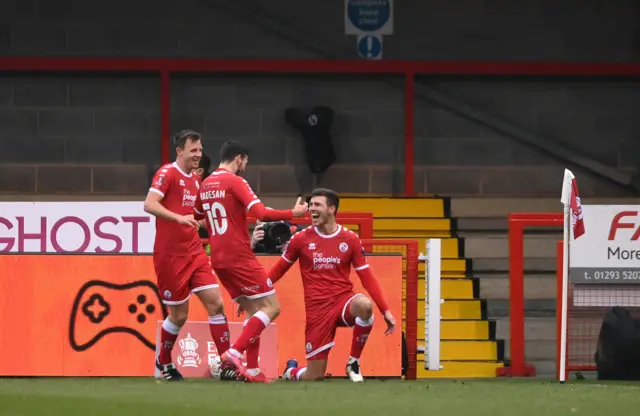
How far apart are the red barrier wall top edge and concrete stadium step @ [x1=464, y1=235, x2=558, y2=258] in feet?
8.17

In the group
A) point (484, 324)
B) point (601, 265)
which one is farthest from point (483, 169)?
point (601, 265)

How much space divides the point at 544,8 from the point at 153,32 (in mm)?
5187

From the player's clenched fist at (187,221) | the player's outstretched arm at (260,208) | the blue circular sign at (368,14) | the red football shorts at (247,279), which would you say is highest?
the blue circular sign at (368,14)

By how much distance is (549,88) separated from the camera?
20.9 meters

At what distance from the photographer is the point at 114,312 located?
46.2 feet

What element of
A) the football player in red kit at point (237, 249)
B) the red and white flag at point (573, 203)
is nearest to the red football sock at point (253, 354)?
the football player in red kit at point (237, 249)

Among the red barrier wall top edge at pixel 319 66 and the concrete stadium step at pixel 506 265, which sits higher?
the red barrier wall top edge at pixel 319 66

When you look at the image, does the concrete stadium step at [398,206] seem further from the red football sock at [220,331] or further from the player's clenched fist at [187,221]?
the player's clenched fist at [187,221]

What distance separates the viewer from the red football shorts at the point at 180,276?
474 inches

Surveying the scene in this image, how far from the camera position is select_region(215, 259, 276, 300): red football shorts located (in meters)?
12.0

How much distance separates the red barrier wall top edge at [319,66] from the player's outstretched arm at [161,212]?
8514 millimetres

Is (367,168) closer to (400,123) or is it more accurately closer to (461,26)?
(400,123)

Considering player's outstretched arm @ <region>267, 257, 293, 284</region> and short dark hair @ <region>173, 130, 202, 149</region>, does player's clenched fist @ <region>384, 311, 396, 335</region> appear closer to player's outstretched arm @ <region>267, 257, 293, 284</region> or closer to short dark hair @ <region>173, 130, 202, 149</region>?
player's outstretched arm @ <region>267, 257, 293, 284</region>

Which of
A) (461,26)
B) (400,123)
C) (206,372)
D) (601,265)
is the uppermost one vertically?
(461,26)
